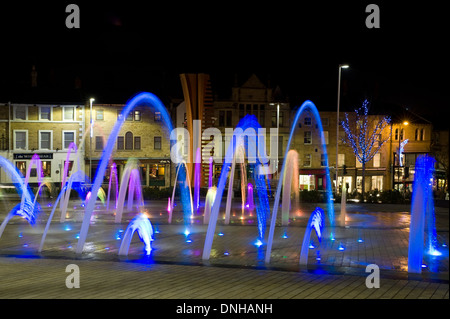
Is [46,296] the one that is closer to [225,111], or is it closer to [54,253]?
[54,253]

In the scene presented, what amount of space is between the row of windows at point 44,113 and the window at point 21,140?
65.4 inches

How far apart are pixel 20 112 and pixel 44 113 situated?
2.50m

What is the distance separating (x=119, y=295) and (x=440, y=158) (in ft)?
184

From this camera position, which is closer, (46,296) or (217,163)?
(46,296)

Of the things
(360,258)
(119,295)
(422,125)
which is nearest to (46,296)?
(119,295)

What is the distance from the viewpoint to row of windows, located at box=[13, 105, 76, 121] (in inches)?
2055

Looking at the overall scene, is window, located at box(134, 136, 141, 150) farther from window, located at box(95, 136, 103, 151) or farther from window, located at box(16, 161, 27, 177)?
window, located at box(16, 161, 27, 177)

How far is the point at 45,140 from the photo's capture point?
5338 cm

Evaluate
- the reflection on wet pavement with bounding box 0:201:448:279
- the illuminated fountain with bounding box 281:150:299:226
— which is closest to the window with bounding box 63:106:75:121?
the illuminated fountain with bounding box 281:150:299:226

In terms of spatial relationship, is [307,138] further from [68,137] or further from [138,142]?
[68,137]

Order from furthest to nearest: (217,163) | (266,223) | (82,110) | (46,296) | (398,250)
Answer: (217,163), (82,110), (266,223), (398,250), (46,296)

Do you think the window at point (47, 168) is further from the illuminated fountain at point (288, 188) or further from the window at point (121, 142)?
the illuminated fountain at point (288, 188)

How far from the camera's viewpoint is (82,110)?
2116 inches

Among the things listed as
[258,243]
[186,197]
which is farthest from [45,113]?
[258,243]
